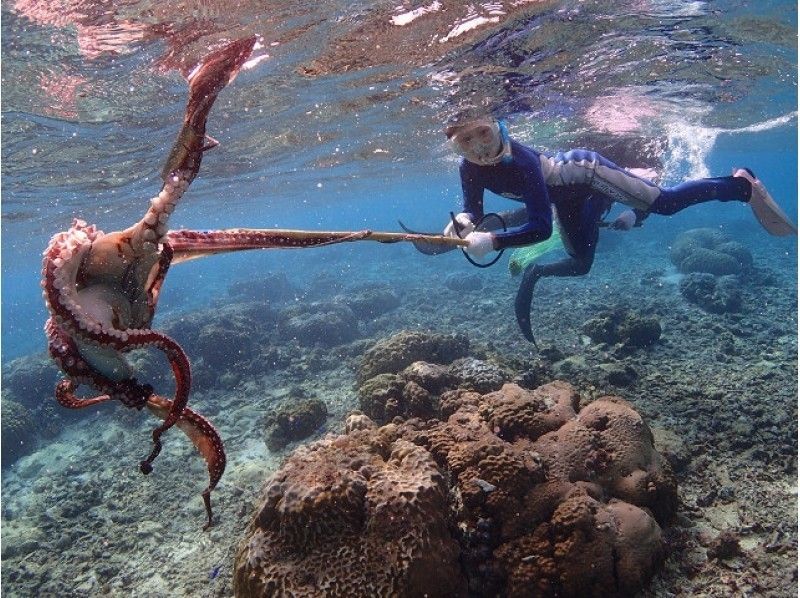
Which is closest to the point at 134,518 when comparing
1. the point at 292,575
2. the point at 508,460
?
the point at 292,575

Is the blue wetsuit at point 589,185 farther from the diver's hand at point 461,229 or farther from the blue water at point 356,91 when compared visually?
the blue water at point 356,91

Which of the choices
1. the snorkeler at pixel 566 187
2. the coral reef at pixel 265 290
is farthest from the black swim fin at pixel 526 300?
the coral reef at pixel 265 290

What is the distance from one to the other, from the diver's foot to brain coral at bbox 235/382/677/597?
5.46m

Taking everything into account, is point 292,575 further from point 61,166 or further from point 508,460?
point 61,166

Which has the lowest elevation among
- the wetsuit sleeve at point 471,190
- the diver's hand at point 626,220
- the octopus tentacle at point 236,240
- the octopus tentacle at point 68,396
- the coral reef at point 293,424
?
the coral reef at point 293,424

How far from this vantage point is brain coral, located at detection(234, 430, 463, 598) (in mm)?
3752

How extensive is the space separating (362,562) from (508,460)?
1667mm

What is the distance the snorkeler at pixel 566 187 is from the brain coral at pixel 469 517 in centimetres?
269

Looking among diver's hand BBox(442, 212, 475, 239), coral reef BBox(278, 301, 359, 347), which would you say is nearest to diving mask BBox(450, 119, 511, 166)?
diver's hand BBox(442, 212, 475, 239)

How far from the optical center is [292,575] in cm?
381

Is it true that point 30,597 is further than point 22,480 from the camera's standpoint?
No

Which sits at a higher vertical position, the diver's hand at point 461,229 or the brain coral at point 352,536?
the diver's hand at point 461,229

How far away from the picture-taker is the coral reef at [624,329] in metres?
10.5

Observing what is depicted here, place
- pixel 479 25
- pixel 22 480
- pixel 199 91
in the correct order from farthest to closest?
pixel 22 480, pixel 479 25, pixel 199 91
